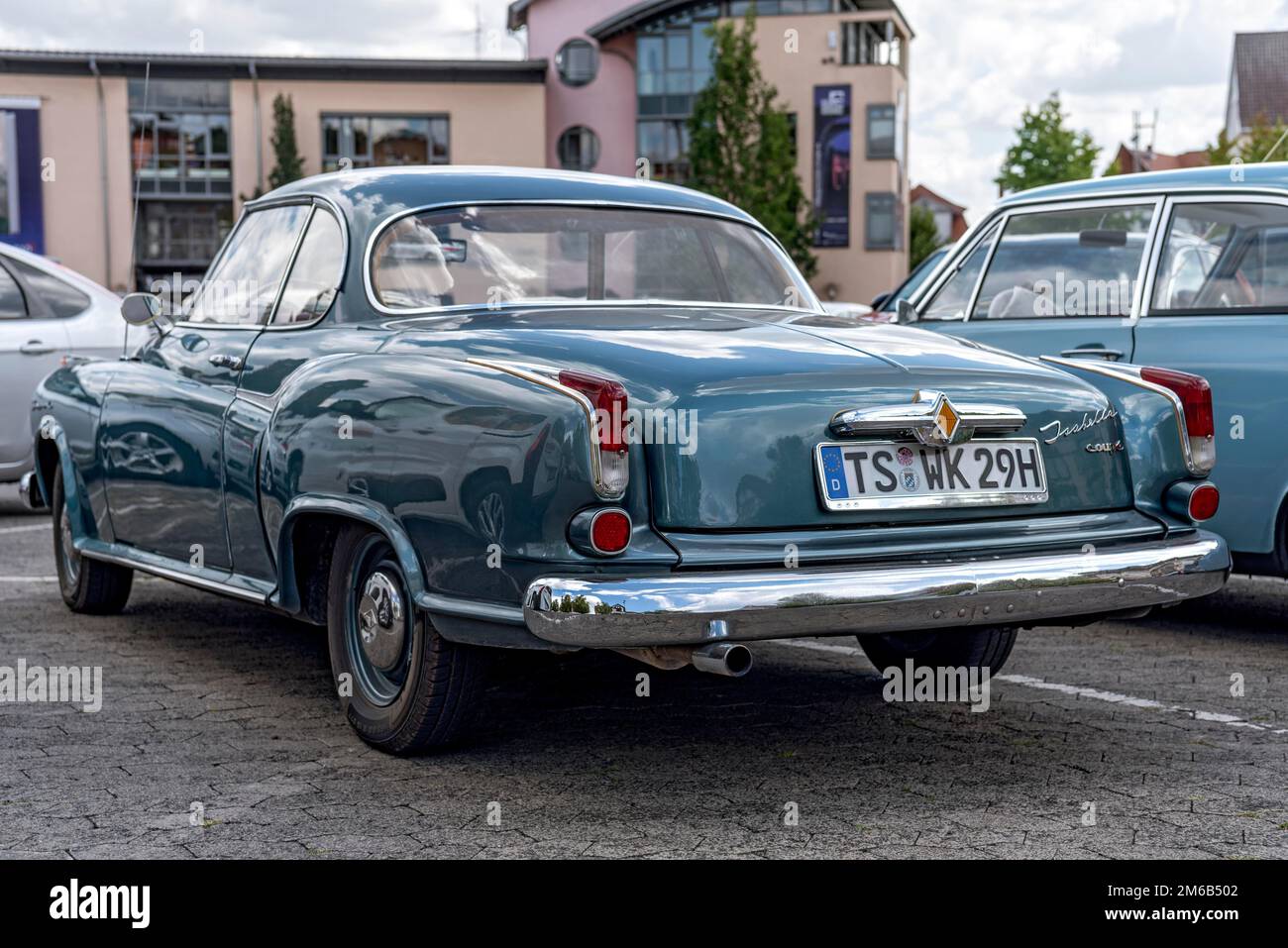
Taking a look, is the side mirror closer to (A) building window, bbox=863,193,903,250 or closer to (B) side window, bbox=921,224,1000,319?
(B) side window, bbox=921,224,1000,319

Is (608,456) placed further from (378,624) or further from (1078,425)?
(1078,425)

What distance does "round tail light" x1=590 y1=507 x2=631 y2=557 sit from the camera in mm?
4281

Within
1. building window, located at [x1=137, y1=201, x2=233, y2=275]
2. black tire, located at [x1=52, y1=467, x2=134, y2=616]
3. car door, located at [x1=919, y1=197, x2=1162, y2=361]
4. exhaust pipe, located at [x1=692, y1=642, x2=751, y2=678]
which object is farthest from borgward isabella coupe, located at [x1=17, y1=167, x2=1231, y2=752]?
building window, located at [x1=137, y1=201, x2=233, y2=275]

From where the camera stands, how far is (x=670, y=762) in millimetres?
5102

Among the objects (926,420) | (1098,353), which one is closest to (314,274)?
(926,420)

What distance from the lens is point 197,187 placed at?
59344 mm

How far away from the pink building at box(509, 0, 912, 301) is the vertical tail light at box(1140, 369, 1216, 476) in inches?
2251

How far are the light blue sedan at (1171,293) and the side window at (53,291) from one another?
6.08 meters

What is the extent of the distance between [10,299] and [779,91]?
5297 centimetres

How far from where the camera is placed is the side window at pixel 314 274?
578 centimetres

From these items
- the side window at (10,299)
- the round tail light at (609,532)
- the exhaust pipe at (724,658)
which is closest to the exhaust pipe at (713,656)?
the exhaust pipe at (724,658)
